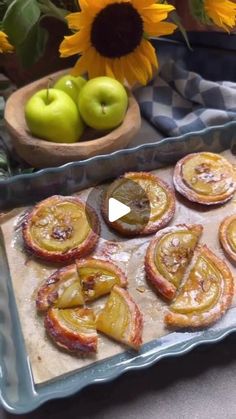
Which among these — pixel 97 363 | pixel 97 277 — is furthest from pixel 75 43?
pixel 97 363

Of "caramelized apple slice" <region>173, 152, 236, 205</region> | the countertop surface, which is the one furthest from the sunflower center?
the countertop surface

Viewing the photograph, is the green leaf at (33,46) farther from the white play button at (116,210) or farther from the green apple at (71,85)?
the white play button at (116,210)

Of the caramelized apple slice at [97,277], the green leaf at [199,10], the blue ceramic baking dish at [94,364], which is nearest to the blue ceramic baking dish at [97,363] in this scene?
the blue ceramic baking dish at [94,364]

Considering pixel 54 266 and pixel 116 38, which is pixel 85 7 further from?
pixel 54 266

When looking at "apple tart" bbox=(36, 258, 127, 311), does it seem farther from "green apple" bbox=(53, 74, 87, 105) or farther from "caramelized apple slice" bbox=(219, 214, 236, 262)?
"green apple" bbox=(53, 74, 87, 105)

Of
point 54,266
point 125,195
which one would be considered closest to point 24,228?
point 54,266

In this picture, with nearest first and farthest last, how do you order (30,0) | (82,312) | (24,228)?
(82,312), (24,228), (30,0)
